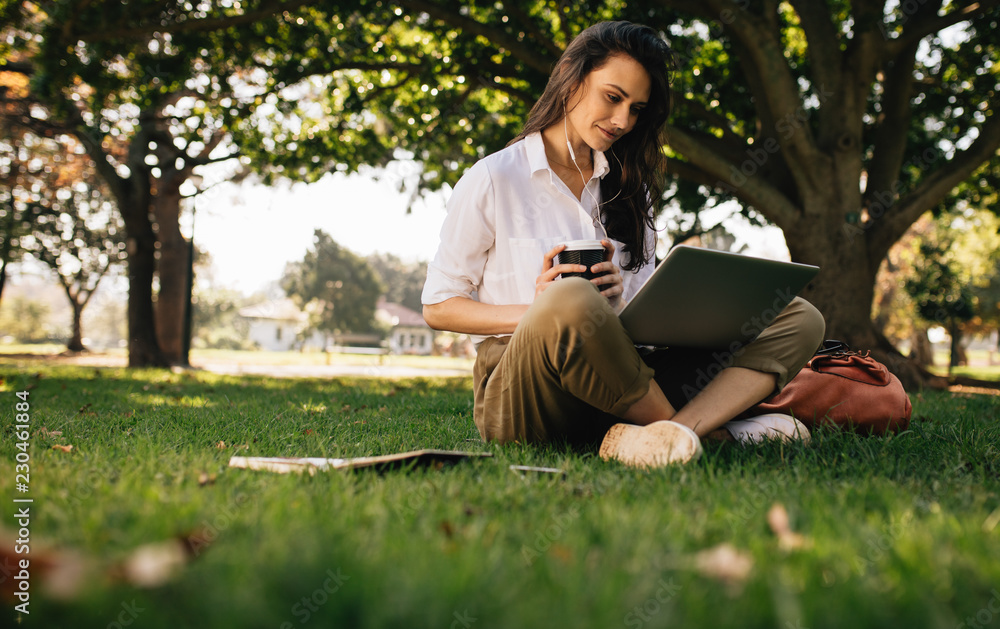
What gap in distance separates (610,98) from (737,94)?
8676 millimetres

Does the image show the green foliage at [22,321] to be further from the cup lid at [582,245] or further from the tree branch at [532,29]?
the cup lid at [582,245]

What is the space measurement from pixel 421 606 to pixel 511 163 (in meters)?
2.12

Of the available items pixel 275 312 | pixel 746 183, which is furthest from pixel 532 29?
pixel 275 312

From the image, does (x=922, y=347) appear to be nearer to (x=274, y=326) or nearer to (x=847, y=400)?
(x=847, y=400)

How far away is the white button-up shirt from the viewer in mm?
2650

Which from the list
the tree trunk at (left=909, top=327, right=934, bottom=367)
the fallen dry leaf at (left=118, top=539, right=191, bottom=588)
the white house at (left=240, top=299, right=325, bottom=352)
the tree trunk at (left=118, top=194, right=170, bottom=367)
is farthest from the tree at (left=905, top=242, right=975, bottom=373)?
the white house at (left=240, top=299, right=325, bottom=352)

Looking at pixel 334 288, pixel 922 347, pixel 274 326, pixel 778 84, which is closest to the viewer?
pixel 778 84

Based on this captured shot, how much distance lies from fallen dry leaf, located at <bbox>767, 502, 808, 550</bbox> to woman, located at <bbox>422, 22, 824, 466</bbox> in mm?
687

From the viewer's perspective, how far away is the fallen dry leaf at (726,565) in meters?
1.10

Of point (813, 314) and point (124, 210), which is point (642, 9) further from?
point (124, 210)

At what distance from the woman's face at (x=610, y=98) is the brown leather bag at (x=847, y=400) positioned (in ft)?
4.47

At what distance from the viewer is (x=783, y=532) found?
1.34 metres

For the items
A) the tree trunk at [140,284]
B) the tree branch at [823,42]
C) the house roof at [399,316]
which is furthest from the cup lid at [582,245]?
the house roof at [399,316]

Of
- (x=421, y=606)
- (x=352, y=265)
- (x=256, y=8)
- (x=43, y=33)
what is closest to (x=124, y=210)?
(x=43, y=33)
